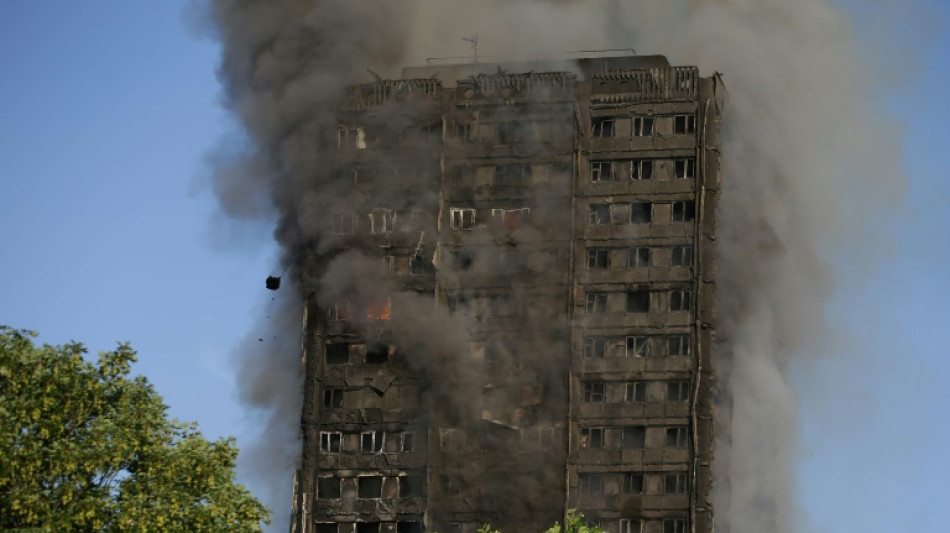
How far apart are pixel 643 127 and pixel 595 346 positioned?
15.7m

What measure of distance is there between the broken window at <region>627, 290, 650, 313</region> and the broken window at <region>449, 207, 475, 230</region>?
1267 cm

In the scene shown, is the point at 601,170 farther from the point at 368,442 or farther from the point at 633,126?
the point at 368,442

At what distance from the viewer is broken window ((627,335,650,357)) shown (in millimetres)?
176250

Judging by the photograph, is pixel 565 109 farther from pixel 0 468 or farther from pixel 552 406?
pixel 0 468

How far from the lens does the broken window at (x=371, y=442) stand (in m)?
179

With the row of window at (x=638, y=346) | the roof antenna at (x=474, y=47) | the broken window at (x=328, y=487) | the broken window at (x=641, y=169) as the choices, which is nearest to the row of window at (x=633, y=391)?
the row of window at (x=638, y=346)

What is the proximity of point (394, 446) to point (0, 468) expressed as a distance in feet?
199

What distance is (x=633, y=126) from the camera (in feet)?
590

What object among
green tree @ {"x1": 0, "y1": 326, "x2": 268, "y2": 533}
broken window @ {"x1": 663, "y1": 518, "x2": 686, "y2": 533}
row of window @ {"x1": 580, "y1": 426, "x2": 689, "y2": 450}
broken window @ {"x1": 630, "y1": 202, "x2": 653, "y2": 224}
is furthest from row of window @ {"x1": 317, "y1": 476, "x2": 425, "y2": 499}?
green tree @ {"x1": 0, "y1": 326, "x2": 268, "y2": 533}

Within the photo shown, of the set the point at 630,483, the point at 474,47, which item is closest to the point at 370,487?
the point at 630,483

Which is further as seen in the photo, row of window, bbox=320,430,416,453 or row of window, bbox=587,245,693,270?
row of window, bbox=320,430,416,453

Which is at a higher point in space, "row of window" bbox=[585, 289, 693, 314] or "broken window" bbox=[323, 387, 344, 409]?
"row of window" bbox=[585, 289, 693, 314]

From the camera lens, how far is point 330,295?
7205 inches

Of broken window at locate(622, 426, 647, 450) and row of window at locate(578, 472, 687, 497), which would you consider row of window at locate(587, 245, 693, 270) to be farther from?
row of window at locate(578, 472, 687, 497)
